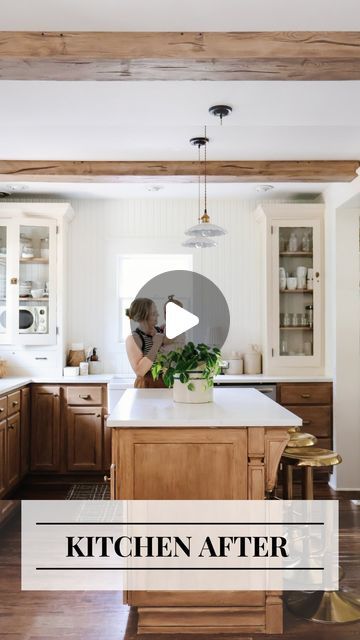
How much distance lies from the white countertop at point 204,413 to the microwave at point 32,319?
2.20 metres

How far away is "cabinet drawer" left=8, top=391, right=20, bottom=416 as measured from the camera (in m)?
4.00

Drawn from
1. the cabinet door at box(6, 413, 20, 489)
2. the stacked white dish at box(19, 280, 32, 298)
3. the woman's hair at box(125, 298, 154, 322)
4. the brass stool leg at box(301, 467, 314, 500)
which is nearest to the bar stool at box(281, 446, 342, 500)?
the brass stool leg at box(301, 467, 314, 500)

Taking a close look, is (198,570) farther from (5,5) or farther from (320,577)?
(5,5)

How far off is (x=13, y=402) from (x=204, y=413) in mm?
2281

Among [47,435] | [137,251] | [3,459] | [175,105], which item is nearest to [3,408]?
[3,459]

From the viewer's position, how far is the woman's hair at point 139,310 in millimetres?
3348

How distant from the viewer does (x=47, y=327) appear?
475 cm

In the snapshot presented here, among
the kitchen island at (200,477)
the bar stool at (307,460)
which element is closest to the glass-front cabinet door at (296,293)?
the bar stool at (307,460)

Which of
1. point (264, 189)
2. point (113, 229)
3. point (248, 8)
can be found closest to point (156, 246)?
point (113, 229)

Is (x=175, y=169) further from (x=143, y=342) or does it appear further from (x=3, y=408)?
(x=3, y=408)

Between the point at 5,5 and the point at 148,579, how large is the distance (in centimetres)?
245

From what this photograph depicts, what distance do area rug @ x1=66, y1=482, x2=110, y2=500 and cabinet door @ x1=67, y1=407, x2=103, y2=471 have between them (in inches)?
6.4

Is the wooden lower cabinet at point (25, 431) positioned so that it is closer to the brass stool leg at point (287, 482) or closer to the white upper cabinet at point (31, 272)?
the white upper cabinet at point (31, 272)

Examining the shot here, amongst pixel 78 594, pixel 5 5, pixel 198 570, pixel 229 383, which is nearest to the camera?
pixel 5 5
